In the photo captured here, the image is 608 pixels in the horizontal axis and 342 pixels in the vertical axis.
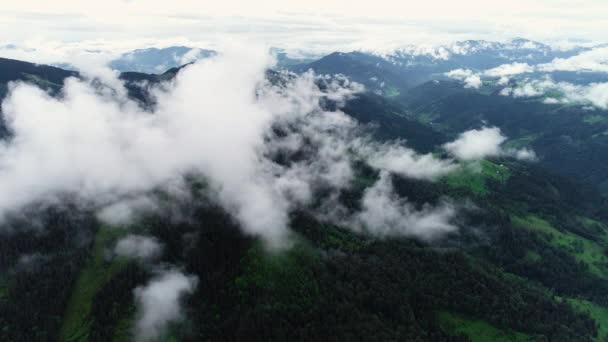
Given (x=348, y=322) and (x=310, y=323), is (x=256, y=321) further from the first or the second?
(x=348, y=322)

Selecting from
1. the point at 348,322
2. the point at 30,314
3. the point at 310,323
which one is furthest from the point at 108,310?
the point at 348,322

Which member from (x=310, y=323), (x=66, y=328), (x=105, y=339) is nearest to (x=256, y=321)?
(x=310, y=323)

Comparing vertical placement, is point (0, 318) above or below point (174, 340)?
above

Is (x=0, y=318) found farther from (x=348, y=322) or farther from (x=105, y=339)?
(x=348, y=322)

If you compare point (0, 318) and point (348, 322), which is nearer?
point (0, 318)

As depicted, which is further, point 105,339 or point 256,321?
point 256,321

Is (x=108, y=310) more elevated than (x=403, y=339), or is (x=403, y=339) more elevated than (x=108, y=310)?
(x=108, y=310)

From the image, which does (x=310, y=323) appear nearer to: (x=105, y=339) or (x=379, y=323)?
(x=379, y=323)
